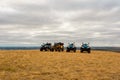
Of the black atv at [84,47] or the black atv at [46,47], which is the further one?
the black atv at [46,47]

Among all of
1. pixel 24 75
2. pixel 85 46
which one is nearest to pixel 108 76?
pixel 24 75

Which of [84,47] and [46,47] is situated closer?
[84,47]

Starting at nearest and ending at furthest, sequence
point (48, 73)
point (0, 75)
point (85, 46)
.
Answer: point (0, 75), point (48, 73), point (85, 46)

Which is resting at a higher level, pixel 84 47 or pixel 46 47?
pixel 46 47

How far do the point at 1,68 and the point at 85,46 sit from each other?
33122 mm

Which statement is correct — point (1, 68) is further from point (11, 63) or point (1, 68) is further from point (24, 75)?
point (24, 75)

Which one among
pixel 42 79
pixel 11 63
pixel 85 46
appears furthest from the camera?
pixel 85 46

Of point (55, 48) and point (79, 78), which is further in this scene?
point (55, 48)

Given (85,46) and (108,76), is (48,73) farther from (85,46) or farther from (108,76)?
(85,46)

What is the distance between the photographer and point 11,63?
1041 inches

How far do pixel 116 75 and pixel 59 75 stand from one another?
4.31 meters

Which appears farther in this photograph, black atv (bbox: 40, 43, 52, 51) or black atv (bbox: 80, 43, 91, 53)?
black atv (bbox: 40, 43, 52, 51)

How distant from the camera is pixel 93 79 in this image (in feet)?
60.2

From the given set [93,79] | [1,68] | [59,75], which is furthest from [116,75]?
[1,68]
